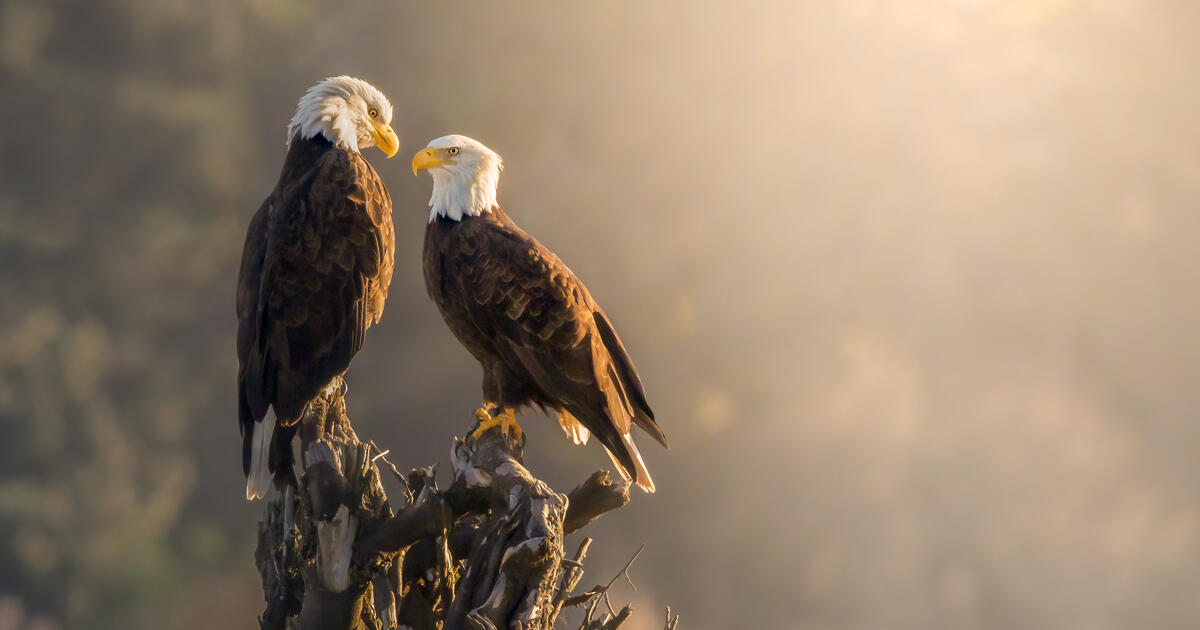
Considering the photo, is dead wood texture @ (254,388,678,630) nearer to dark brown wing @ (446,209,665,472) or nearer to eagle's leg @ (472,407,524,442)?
eagle's leg @ (472,407,524,442)

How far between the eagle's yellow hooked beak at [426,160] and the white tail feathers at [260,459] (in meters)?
1.30

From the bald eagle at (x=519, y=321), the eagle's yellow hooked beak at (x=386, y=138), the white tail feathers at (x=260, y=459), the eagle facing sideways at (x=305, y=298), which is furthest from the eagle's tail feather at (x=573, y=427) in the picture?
A: the eagle's yellow hooked beak at (x=386, y=138)

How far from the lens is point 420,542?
434 centimetres

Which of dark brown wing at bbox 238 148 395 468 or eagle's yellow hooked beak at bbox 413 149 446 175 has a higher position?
eagle's yellow hooked beak at bbox 413 149 446 175

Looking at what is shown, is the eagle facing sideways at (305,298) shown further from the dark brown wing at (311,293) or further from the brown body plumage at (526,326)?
the brown body plumage at (526,326)

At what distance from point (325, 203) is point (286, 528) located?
4.73ft

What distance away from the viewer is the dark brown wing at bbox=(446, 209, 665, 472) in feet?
14.1

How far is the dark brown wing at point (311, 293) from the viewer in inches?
169

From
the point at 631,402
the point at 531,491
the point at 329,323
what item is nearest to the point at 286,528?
the point at 329,323

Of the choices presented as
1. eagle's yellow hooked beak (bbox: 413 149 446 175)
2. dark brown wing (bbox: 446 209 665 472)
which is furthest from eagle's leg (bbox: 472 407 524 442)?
eagle's yellow hooked beak (bbox: 413 149 446 175)

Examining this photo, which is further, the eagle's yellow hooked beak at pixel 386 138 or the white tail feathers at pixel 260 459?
the eagle's yellow hooked beak at pixel 386 138

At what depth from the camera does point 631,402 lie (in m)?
4.59

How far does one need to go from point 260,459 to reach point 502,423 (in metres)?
1.09

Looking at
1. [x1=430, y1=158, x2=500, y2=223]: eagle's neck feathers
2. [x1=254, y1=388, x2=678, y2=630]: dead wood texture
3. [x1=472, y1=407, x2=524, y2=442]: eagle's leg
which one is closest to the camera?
[x1=254, y1=388, x2=678, y2=630]: dead wood texture
